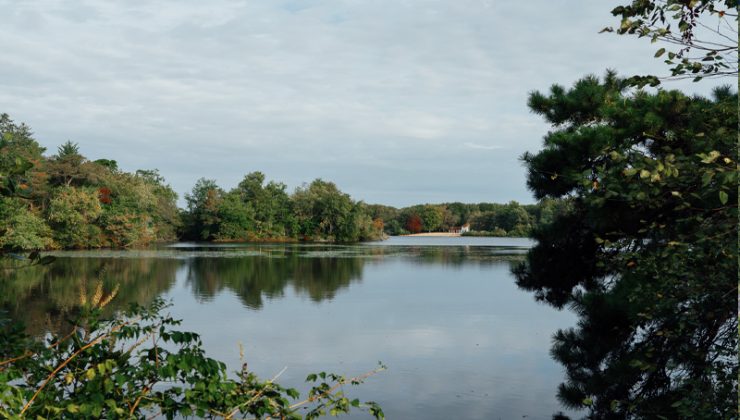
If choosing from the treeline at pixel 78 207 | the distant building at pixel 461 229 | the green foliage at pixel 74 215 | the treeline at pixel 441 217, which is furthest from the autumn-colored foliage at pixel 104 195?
the distant building at pixel 461 229

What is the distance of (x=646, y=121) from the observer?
4211mm

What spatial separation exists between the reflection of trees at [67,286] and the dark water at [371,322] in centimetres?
4

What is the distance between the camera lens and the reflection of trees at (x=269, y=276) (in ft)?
47.3

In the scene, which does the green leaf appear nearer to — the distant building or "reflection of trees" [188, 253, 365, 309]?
"reflection of trees" [188, 253, 365, 309]

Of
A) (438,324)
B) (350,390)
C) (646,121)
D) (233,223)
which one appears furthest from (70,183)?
(646,121)

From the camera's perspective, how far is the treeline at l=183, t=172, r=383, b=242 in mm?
45250

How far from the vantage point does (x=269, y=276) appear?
1803 cm

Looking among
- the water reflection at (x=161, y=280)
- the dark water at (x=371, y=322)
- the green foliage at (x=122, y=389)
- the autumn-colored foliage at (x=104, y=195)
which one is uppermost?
the autumn-colored foliage at (x=104, y=195)

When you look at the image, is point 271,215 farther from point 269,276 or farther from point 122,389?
point 122,389

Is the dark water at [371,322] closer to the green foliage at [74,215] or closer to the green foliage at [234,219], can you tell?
the green foliage at [74,215]

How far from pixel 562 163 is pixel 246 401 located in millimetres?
3832

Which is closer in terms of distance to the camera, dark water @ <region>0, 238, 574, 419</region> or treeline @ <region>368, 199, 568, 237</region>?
dark water @ <region>0, 238, 574, 419</region>

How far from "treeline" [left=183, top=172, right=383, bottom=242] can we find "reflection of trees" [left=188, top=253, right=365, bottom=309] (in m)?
21.0

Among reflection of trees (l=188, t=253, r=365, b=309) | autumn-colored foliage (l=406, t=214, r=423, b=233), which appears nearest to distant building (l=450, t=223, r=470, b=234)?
autumn-colored foliage (l=406, t=214, r=423, b=233)
